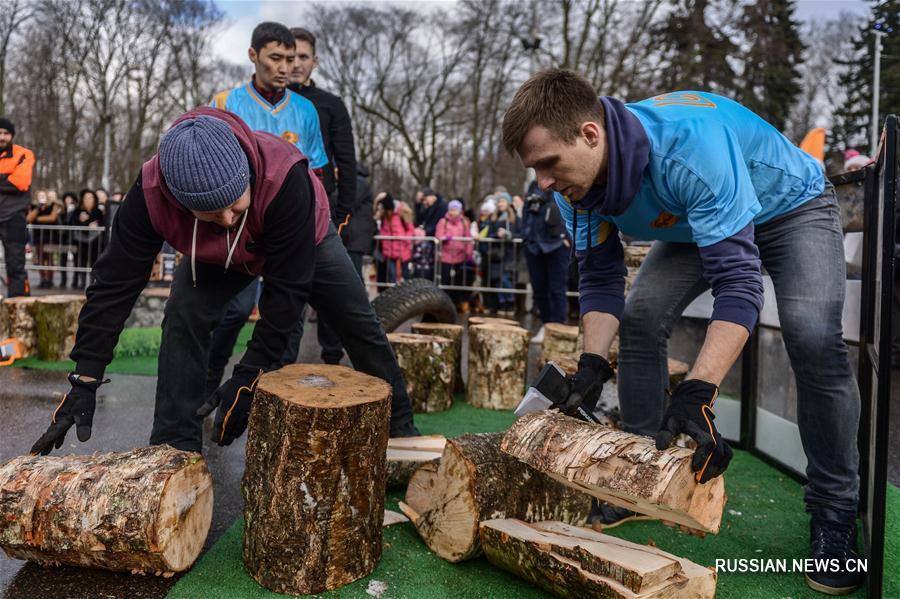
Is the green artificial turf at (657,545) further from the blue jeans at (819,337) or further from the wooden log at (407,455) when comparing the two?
the blue jeans at (819,337)

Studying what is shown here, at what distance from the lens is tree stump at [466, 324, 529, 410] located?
4.77 m

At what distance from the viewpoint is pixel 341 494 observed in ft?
7.20

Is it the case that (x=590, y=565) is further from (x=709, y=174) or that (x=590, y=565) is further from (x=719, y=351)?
(x=709, y=174)

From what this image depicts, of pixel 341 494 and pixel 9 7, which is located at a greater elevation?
pixel 9 7

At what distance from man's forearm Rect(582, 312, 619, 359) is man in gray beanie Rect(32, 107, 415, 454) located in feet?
3.56

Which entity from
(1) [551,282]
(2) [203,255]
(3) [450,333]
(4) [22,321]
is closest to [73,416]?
(2) [203,255]

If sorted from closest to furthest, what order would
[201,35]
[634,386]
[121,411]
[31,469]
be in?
1. [31,469]
2. [634,386]
3. [121,411]
4. [201,35]

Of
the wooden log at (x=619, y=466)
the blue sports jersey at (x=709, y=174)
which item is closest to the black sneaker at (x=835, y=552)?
the wooden log at (x=619, y=466)

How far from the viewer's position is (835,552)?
2.38 metres

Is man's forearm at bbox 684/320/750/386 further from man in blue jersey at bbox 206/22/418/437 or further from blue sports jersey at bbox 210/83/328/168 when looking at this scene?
blue sports jersey at bbox 210/83/328/168

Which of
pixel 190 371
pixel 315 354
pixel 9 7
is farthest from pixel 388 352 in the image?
pixel 9 7

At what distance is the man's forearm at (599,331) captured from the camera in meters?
2.61

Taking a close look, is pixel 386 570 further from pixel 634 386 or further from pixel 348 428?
pixel 634 386

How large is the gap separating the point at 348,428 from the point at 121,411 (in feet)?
9.04
